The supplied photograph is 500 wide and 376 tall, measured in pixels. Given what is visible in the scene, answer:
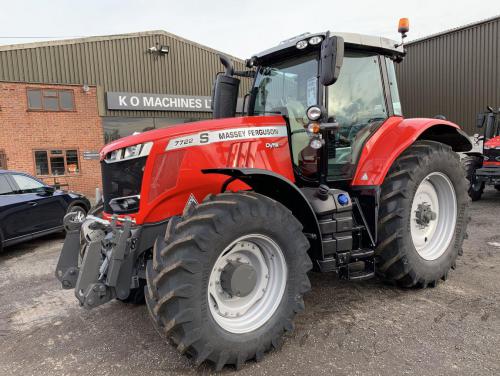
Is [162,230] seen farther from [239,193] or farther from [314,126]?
A: [314,126]

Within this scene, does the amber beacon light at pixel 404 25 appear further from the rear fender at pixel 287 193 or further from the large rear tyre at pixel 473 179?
the large rear tyre at pixel 473 179

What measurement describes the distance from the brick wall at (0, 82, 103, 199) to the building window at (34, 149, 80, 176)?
0.16 m

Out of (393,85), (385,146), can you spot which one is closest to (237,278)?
(385,146)

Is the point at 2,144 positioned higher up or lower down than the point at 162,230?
higher up

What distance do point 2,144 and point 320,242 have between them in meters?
14.2

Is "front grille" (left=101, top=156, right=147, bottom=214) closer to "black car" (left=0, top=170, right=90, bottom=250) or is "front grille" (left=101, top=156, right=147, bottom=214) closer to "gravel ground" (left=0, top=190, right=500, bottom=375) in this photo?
"gravel ground" (left=0, top=190, right=500, bottom=375)

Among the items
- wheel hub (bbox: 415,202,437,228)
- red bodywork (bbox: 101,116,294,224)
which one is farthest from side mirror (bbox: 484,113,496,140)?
red bodywork (bbox: 101,116,294,224)

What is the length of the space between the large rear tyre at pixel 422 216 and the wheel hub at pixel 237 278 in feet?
4.78

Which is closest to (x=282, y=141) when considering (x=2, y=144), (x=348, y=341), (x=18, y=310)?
(x=348, y=341)

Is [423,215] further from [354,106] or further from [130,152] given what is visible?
[130,152]

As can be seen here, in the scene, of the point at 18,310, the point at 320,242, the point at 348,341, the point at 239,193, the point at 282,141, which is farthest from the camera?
the point at 18,310

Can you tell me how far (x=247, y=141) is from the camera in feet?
10.6

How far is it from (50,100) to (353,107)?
13888 mm

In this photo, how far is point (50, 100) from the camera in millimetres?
14781
